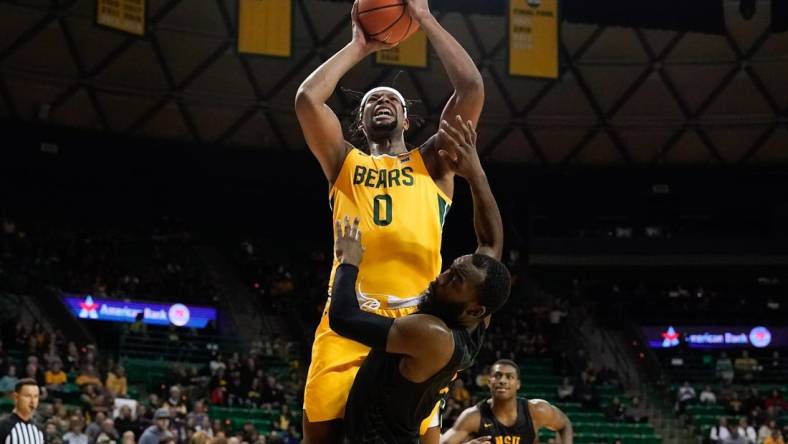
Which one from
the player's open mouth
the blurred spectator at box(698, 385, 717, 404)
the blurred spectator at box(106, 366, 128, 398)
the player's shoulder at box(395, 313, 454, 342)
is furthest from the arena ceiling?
the player's shoulder at box(395, 313, 454, 342)

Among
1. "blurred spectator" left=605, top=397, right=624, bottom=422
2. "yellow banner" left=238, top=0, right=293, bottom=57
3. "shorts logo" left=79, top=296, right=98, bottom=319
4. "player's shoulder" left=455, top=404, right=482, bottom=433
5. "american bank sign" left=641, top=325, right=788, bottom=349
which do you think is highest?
"yellow banner" left=238, top=0, right=293, bottom=57

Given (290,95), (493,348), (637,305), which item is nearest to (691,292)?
(637,305)

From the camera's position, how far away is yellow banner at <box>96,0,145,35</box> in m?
18.7

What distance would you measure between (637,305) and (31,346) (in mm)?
16301

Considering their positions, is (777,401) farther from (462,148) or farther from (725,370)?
(462,148)

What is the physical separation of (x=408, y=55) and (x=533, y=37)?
2550mm

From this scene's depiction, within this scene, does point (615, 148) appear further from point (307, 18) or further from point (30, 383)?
point (30, 383)

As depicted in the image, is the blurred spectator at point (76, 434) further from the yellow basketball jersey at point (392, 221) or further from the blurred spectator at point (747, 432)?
the blurred spectator at point (747, 432)

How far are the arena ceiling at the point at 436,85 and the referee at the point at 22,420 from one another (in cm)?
1593

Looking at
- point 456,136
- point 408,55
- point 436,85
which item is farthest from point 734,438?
point 456,136

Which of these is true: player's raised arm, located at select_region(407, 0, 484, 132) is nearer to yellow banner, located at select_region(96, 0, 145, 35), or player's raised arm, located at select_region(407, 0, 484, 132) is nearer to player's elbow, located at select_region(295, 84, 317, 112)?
player's elbow, located at select_region(295, 84, 317, 112)

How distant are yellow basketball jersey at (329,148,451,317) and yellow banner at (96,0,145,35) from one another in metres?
14.4

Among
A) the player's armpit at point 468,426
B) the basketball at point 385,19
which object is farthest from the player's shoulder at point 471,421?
the basketball at point 385,19

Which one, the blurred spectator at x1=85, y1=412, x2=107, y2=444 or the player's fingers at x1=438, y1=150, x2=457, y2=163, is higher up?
the blurred spectator at x1=85, y1=412, x2=107, y2=444
